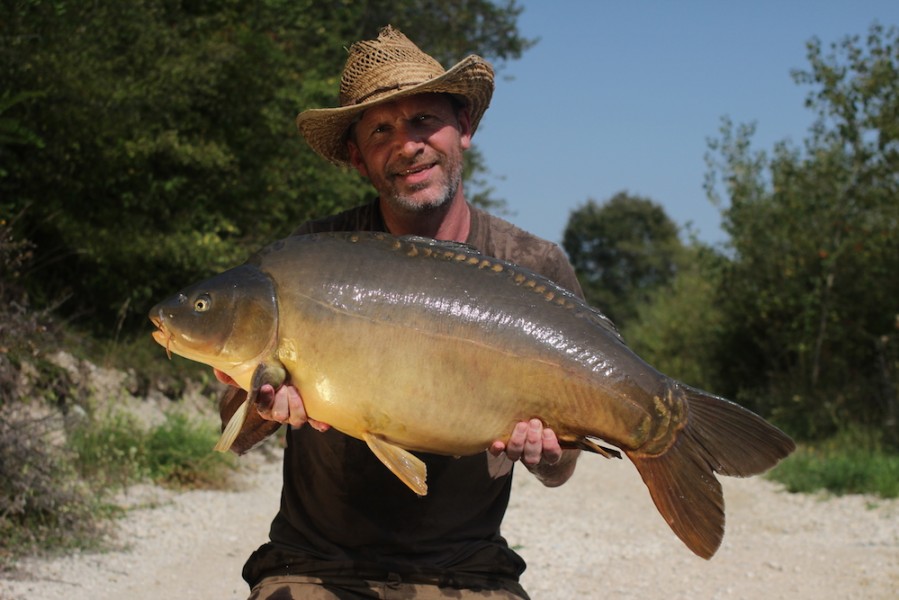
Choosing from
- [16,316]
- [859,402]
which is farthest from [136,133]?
[859,402]

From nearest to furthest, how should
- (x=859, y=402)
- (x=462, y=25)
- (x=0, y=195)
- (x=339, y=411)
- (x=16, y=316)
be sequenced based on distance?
1. (x=339, y=411)
2. (x=16, y=316)
3. (x=0, y=195)
4. (x=859, y=402)
5. (x=462, y=25)

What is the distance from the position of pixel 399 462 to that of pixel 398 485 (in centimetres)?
65

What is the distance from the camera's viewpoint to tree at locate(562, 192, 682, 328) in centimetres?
3984

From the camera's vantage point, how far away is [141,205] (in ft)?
35.0

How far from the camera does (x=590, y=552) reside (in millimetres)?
7754

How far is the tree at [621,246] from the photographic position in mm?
39844

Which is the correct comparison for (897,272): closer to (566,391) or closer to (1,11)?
(1,11)

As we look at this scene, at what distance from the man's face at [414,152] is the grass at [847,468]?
7.63m

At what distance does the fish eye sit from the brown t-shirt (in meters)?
0.76

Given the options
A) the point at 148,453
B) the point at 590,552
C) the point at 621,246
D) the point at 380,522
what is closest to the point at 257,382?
the point at 380,522

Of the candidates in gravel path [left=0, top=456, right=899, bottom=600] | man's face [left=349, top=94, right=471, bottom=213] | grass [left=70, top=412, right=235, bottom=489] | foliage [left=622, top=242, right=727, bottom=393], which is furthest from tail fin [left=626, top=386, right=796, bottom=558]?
foliage [left=622, top=242, right=727, bottom=393]

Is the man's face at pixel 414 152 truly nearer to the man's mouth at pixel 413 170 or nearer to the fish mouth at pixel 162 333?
the man's mouth at pixel 413 170

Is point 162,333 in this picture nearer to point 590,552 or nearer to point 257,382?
point 257,382

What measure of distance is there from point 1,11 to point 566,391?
6.85 m
